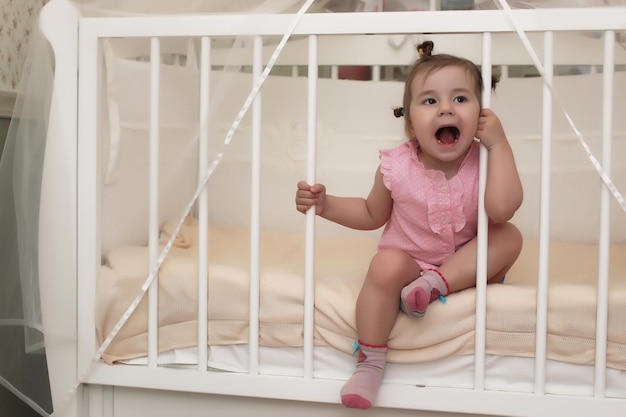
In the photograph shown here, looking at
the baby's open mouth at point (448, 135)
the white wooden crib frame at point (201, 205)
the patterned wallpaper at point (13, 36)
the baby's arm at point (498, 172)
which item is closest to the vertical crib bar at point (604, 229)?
the white wooden crib frame at point (201, 205)

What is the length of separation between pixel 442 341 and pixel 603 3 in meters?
A: 0.61

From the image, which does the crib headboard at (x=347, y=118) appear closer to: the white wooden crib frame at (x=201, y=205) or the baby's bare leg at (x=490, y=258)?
the white wooden crib frame at (x=201, y=205)

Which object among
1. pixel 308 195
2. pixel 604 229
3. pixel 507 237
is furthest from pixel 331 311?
pixel 604 229

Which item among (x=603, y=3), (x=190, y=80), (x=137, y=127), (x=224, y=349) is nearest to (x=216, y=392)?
(x=224, y=349)

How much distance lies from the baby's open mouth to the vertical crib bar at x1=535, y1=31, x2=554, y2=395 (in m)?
0.15

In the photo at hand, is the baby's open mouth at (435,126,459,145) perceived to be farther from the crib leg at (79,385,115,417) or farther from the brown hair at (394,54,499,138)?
the crib leg at (79,385,115,417)

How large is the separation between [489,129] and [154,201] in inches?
22.4

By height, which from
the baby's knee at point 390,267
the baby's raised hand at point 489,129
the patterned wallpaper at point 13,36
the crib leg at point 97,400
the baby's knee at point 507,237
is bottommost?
the crib leg at point 97,400

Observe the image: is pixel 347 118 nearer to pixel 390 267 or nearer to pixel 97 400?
pixel 390 267

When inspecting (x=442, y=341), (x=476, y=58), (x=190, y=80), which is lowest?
(x=442, y=341)

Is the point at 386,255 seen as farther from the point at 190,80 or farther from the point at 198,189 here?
the point at 190,80

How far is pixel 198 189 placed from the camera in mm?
1177

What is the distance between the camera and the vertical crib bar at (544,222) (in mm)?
1073

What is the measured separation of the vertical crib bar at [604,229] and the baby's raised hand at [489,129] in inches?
6.1
